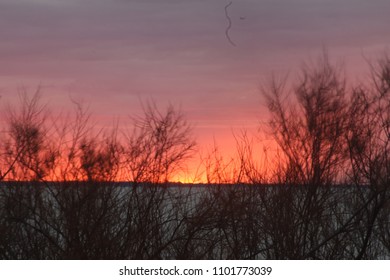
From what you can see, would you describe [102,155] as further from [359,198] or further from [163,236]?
[359,198]

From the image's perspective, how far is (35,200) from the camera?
13.9 metres

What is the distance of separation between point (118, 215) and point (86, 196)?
0.63m

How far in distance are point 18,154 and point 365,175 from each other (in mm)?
7070

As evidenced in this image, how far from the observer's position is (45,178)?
14.0 m

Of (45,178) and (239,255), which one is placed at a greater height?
(45,178)

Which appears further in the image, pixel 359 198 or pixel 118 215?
pixel 359 198
